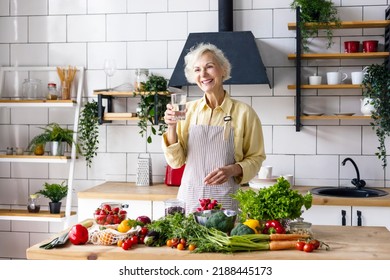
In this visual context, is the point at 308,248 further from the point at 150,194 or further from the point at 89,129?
the point at 89,129

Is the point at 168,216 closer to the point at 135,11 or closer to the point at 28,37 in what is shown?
the point at 135,11

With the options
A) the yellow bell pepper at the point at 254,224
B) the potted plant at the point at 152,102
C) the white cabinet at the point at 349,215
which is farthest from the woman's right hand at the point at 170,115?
the potted plant at the point at 152,102

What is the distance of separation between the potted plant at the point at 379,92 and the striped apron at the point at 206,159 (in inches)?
56.4

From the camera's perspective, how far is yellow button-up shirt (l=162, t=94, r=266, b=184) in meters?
3.21

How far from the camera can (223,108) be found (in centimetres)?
328

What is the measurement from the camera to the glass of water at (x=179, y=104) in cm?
263

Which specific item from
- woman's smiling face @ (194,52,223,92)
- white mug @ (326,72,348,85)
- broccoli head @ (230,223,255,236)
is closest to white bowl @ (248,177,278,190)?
white mug @ (326,72,348,85)

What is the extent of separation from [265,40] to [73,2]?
5.16ft

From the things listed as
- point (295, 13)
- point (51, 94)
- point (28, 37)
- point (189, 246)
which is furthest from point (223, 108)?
point (28, 37)

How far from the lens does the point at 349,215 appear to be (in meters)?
3.86

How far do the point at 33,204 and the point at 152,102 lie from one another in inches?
48.5

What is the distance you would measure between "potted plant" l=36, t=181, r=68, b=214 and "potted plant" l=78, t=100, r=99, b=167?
0.31m

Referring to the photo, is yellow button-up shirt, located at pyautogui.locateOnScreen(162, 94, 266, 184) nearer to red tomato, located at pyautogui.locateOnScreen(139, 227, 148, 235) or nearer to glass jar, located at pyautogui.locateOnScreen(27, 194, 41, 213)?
red tomato, located at pyautogui.locateOnScreen(139, 227, 148, 235)

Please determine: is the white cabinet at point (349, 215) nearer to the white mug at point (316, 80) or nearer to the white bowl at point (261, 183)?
the white bowl at point (261, 183)
